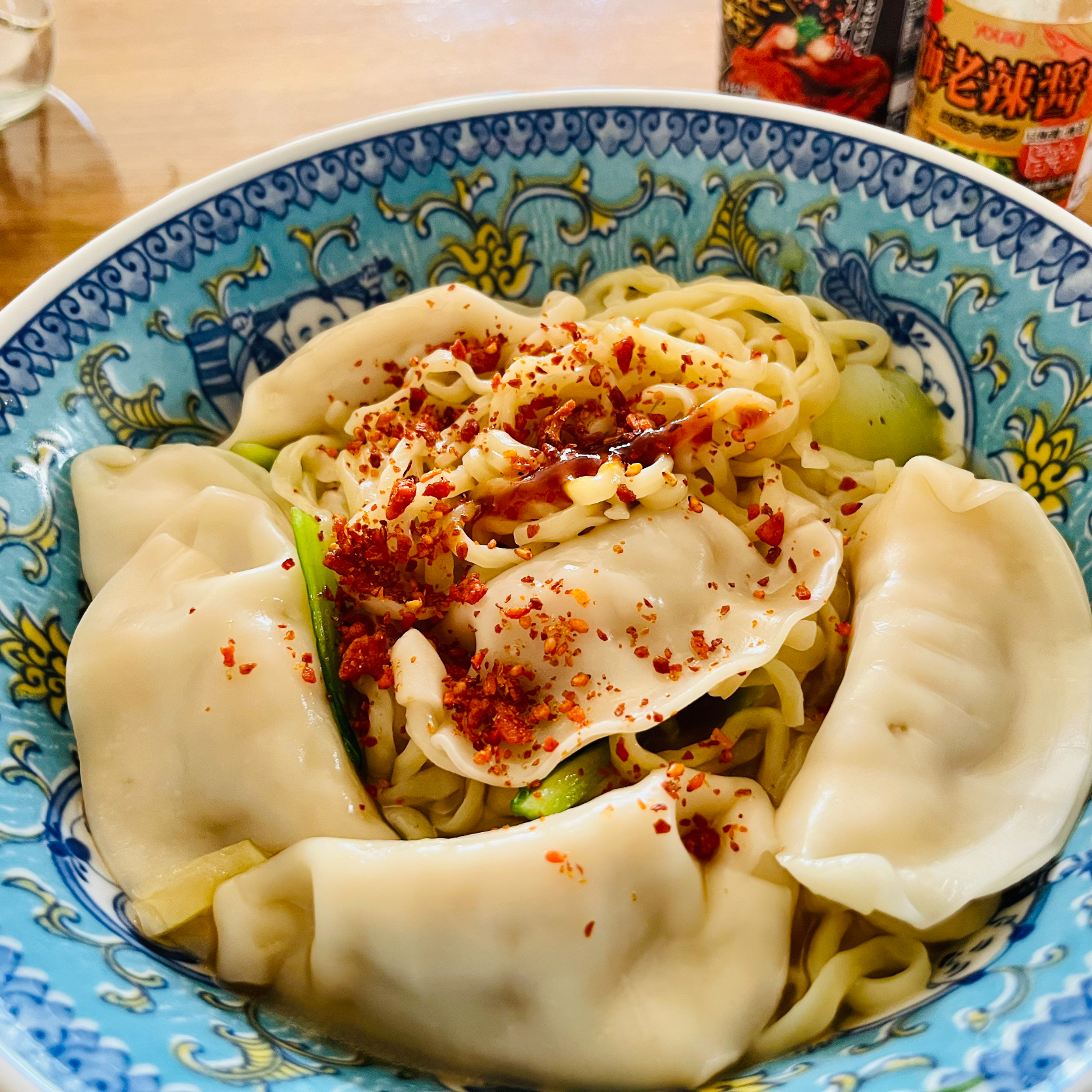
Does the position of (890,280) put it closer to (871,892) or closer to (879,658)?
(879,658)

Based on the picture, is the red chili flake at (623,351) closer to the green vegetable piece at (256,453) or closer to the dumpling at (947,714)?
A: the dumpling at (947,714)

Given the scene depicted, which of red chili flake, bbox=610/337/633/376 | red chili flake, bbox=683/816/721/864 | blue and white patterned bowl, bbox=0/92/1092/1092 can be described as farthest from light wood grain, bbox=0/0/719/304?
red chili flake, bbox=683/816/721/864

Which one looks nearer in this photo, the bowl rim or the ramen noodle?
the ramen noodle

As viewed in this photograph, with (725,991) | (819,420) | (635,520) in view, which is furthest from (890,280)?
(725,991)

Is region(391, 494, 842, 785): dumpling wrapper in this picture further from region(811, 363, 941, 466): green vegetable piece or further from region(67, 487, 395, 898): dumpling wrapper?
region(811, 363, 941, 466): green vegetable piece

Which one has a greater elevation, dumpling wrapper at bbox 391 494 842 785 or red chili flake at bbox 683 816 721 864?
dumpling wrapper at bbox 391 494 842 785

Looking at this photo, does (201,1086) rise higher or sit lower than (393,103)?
lower
